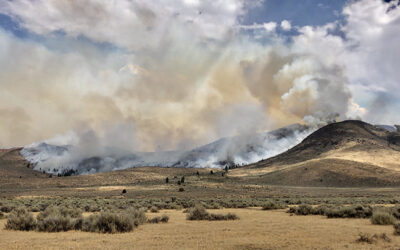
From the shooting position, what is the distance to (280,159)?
620 ft

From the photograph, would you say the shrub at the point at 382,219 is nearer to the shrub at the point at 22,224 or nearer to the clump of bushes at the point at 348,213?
the clump of bushes at the point at 348,213

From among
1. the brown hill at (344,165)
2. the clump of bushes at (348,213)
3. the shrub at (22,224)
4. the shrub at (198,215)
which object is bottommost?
the clump of bushes at (348,213)

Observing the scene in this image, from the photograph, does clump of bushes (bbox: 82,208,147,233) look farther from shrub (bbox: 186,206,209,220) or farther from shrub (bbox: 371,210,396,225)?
shrub (bbox: 371,210,396,225)

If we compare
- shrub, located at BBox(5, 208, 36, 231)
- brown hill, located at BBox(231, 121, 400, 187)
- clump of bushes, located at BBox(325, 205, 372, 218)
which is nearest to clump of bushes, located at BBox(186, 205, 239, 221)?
clump of bushes, located at BBox(325, 205, 372, 218)

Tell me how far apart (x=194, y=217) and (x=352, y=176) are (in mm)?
109067

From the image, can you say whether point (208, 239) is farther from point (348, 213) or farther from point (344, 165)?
point (344, 165)

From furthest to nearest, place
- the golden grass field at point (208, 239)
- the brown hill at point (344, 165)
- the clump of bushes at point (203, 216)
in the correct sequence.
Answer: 1. the brown hill at point (344, 165)
2. the clump of bushes at point (203, 216)
3. the golden grass field at point (208, 239)

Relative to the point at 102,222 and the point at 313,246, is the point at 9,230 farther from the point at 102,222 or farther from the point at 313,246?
the point at 313,246

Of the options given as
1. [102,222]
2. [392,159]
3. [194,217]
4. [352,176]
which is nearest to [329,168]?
[352,176]

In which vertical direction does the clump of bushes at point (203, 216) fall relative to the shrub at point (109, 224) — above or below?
below

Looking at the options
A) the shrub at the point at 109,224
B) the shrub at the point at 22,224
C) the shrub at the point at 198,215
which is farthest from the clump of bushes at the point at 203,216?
the shrub at the point at 22,224

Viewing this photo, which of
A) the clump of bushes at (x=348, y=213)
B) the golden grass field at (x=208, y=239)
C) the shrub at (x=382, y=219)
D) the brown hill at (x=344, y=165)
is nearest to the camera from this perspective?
the golden grass field at (x=208, y=239)

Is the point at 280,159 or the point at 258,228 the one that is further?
the point at 280,159

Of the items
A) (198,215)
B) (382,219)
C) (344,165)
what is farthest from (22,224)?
(344,165)
